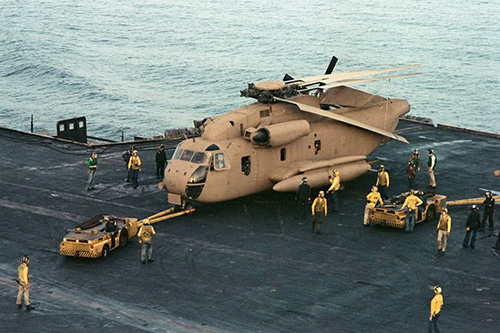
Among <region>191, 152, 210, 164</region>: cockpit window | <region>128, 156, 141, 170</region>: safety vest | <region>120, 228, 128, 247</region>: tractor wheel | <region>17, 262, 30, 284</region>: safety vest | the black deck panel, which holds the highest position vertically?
<region>191, 152, 210, 164</region>: cockpit window

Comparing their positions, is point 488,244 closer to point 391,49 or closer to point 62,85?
point 62,85

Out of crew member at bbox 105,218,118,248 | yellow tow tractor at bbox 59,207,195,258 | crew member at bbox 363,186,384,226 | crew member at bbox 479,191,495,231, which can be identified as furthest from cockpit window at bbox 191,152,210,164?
crew member at bbox 479,191,495,231

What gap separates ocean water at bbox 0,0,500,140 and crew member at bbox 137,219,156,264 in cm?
4490

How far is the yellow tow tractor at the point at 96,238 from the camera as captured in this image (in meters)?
28.9

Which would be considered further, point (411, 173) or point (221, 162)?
point (411, 173)

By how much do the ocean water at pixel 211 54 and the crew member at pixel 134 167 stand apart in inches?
1400

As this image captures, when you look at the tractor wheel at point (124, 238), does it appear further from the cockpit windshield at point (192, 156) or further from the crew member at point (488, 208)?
the crew member at point (488, 208)

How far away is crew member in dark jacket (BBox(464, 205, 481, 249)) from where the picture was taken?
30.5 meters

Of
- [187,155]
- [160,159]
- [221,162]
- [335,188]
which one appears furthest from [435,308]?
[160,159]

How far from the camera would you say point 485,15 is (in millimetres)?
135375

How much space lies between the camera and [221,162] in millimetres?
34000

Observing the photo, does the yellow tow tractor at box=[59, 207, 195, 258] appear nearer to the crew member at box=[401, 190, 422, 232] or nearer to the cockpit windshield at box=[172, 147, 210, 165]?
the cockpit windshield at box=[172, 147, 210, 165]

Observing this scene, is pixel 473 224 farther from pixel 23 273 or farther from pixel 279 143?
pixel 23 273

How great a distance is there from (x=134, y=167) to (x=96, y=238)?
358 inches
